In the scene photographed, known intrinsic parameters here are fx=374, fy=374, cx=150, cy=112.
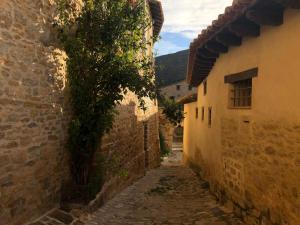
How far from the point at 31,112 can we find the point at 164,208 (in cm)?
435

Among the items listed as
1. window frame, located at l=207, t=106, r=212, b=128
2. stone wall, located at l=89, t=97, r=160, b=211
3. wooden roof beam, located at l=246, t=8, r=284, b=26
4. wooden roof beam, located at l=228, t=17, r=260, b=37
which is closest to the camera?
wooden roof beam, located at l=246, t=8, r=284, b=26

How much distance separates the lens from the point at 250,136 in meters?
7.22

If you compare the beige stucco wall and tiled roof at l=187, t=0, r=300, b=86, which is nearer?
tiled roof at l=187, t=0, r=300, b=86

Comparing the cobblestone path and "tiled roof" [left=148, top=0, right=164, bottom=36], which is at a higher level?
"tiled roof" [left=148, top=0, right=164, bottom=36]

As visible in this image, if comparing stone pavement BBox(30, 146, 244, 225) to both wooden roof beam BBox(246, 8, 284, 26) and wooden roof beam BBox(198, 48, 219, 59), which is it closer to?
wooden roof beam BBox(198, 48, 219, 59)

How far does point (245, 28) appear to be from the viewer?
22.5ft

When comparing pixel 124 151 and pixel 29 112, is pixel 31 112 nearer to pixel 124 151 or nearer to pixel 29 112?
pixel 29 112

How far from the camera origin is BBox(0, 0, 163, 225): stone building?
205 inches

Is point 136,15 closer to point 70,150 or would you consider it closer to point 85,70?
point 85,70

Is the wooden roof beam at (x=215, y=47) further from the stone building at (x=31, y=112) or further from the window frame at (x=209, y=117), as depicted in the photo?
the stone building at (x=31, y=112)

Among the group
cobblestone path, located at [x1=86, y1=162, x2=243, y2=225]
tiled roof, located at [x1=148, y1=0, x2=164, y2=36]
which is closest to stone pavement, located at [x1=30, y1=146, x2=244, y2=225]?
cobblestone path, located at [x1=86, y1=162, x2=243, y2=225]

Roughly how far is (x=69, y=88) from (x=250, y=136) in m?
3.63

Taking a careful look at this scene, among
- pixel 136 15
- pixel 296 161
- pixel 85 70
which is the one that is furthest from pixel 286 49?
pixel 85 70

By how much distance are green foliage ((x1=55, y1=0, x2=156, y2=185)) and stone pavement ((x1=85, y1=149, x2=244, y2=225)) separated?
1.18 m
